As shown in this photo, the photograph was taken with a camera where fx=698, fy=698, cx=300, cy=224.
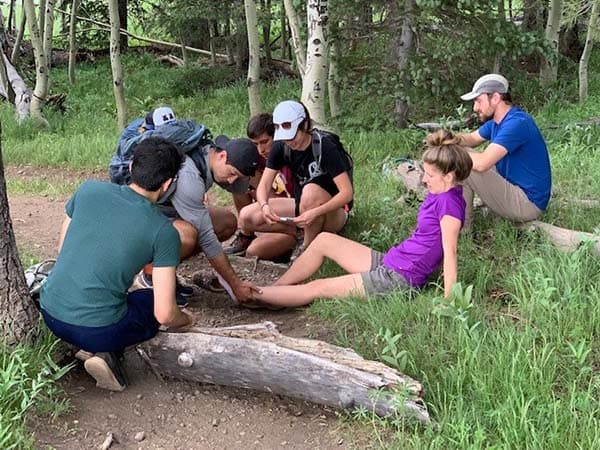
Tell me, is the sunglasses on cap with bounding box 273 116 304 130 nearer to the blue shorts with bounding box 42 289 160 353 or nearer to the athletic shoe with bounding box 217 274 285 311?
the athletic shoe with bounding box 217 274 285 311

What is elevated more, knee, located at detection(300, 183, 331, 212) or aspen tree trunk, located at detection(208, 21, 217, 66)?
aspen tree trunk, located at detection(208, 21, 217, 66)

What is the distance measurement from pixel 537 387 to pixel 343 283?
1.56m

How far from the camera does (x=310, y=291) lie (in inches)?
180

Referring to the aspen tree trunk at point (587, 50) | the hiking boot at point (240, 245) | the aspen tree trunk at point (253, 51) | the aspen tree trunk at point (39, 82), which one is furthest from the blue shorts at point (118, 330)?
the aspen tree trunk at point (39, 82)

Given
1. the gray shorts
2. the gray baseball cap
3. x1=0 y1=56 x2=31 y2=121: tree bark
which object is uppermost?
the gray baseball cap

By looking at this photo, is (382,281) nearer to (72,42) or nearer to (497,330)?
(497,330)

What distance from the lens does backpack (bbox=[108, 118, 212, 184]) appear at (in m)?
4.65

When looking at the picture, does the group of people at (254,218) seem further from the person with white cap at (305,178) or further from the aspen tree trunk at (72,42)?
the aspen tree trunk at (72,42)

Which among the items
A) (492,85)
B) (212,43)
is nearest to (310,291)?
(492,85)

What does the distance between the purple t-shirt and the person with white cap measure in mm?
943

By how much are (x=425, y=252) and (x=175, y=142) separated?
1.78 m

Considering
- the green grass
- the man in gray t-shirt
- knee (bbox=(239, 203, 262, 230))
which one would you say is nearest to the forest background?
the green grass

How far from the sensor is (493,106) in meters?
5.09

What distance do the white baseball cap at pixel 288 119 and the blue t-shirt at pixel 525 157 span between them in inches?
55.1
